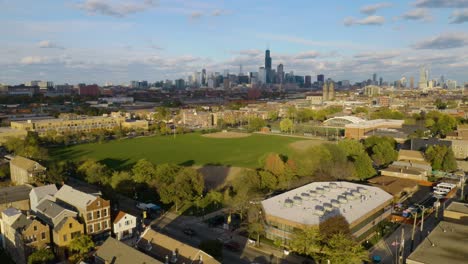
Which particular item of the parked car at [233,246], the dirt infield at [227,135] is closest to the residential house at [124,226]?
the parked car at [233,246]

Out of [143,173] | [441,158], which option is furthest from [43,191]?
[441,158]

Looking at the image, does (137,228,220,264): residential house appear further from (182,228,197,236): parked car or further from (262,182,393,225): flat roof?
(262,182,393,225): flat roof

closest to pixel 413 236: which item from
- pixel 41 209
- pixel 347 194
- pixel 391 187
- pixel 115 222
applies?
pixel 347 194

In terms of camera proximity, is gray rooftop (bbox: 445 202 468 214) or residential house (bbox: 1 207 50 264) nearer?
residential house (bbox: 1 207 50 264)

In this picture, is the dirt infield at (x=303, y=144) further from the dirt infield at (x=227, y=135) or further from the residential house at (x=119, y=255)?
the residential house at (x=119, y=255)

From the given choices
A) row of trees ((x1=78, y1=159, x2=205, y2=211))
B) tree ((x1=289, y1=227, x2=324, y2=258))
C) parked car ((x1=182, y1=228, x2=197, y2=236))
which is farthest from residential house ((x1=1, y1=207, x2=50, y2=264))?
tree ((x1=289, y1=227, x2=324, y2=258))

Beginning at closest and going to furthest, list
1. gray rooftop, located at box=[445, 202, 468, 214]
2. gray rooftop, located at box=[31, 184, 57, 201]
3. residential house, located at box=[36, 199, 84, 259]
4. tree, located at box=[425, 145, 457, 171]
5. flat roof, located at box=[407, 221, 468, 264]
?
1. flat roof, located at box=[407, 221, 468, 264]
2. residential house, located at box=[36, 199, 84, 259]
3. gray rooftop, located at box=[445, 202, 468, 214]
4. gray rooftop, located at box=[31, 184, 57, 201]
5. tree, located at box=[425, 145, 457, 171]

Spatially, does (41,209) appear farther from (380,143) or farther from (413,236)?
(380,143)
